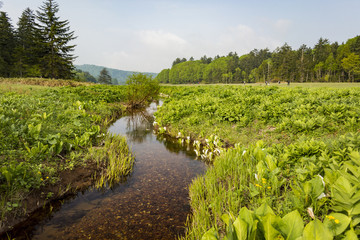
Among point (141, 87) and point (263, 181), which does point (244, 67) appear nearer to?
point (141, 87)

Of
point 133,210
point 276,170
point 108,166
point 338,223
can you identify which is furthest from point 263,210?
point 108,166

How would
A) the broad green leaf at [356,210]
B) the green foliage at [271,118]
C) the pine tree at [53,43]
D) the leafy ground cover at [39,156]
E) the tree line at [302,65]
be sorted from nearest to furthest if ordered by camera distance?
1. the broad green leaf at [356,210]
2. the leafy ground cover at [39,156]
3. the green foliage at [271,118]
4. the pine tree at [53,43]
5. the tree line at [302,65]

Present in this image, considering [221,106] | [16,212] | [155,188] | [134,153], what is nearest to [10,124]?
[16,212]

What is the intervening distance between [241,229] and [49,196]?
459cm

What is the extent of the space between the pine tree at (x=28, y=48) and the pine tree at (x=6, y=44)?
A: 1.40 m

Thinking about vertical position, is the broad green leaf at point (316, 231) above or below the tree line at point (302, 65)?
below

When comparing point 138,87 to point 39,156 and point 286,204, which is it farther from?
point 286,204

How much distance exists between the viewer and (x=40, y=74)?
1487 inches

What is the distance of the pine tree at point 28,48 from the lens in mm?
38688

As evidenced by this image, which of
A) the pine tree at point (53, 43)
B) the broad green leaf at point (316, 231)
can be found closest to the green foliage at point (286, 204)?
the broad green leaf at point (316, 231)

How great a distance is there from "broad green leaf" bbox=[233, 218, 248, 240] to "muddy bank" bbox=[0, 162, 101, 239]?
4255mm

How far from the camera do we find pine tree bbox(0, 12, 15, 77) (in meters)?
40.1

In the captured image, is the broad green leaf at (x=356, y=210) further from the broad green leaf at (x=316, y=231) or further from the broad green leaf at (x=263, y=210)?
the broad green leaf at (x=263, y=210)

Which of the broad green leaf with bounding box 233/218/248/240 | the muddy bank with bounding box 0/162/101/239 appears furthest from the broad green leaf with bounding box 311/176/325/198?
the muddy bank with bounding box 0/162/101/239
